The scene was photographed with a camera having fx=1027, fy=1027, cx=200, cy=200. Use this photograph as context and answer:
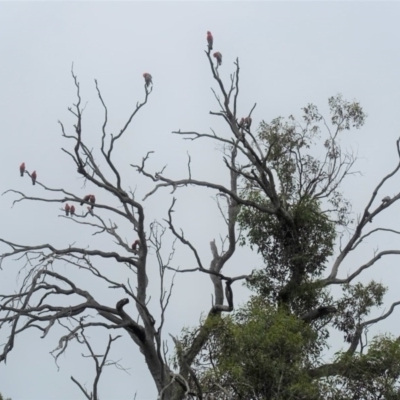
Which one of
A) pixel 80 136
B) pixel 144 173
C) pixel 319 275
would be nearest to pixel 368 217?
pixel 319 275

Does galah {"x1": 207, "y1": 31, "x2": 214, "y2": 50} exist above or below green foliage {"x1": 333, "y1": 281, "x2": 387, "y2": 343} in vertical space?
above

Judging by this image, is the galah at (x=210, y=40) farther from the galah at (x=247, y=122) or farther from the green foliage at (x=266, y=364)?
the green foliage at (x=266, y=364)

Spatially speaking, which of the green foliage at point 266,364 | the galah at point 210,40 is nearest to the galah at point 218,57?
the galah at point 210,40

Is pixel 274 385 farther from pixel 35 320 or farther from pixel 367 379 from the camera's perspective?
pixel 35 320

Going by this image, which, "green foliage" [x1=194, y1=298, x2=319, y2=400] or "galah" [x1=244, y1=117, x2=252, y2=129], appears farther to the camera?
"galah" [x1=244, y1=117, x2=252, y2=129]

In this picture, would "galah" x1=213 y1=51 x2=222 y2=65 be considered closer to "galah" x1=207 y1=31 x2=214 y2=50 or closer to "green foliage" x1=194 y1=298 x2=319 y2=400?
"galah" x1=207 y1=31 x2=214 y2=50

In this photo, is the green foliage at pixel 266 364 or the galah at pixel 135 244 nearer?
the green foliage at pixel 266 364

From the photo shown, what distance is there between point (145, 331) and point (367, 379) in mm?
3881

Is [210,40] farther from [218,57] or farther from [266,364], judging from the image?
[266,364]

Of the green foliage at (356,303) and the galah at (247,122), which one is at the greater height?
the galah at (247,122)

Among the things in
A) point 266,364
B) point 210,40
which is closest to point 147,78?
point 210,40

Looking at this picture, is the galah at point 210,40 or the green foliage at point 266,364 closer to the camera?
the green foliage at point 266,364

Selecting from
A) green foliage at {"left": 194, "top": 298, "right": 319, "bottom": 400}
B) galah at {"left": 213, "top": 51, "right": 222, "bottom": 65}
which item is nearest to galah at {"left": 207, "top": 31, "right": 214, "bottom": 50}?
galah at {"left": 213, "top": 51, "right": 222, "bottom": 65}

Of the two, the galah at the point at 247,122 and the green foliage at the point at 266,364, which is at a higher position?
the galah at the point at 247,122
